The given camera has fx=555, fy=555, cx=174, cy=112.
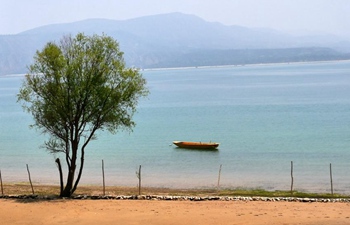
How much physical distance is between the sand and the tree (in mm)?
4001

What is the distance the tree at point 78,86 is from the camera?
27531 millimetres

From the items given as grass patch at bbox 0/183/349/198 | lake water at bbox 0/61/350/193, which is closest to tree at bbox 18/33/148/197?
grass patch at bbox 0/183/349/198

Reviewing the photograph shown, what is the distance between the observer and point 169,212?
2292 centimetres

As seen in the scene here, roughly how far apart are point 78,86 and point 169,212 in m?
8.51

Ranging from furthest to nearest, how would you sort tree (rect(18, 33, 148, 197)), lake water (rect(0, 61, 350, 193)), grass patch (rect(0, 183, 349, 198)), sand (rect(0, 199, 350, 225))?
1. lake water (rect(0, 61, 350, 193))
2. grass patch (rect(0, 183, 349, 198))
3. tree (rect(18, 33, 148, 197))
4. sand (rect(0, 199, 350, 225))

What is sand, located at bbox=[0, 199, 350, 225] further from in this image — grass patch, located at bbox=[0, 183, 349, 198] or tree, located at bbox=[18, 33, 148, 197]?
grass patch, located at bbox=[0, 183, 349, 198]

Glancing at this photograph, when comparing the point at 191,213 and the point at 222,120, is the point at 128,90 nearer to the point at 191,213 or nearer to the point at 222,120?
the point at 191,213

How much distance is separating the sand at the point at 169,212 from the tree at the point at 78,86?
4001mm

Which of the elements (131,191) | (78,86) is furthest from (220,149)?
(78,86)

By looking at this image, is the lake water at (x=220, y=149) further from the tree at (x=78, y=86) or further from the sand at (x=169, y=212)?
the sand at (x=169, y=212)

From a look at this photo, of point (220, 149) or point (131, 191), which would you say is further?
point (220, 149)

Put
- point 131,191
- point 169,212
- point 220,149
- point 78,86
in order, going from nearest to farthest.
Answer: point 169,212, point 78,86, point 131,191, point 220,149

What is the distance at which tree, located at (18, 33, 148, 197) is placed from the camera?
2753cm

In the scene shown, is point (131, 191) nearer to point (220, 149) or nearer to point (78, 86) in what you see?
point (78, 86)
